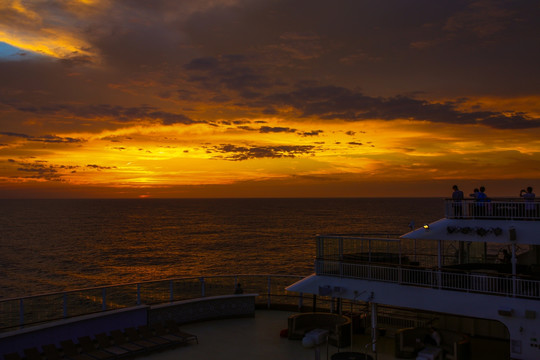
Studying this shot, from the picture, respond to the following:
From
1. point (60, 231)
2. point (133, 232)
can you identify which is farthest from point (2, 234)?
point (133, 232)

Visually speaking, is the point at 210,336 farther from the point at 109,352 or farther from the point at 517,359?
the point at 517,359

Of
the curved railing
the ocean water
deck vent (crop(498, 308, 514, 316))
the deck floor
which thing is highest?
deck vent (crop(498, 308, 514, 316))

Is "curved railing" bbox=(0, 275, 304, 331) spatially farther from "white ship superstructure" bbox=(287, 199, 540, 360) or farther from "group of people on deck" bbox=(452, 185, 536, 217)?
"group of people on deck" bbox=(452, 185, 536, 217)

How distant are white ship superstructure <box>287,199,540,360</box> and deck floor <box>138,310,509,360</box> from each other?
180cm

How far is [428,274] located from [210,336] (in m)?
8.43

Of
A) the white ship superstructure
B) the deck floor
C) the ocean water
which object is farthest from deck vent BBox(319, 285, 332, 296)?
the ocean water

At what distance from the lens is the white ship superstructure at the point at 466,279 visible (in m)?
14.6

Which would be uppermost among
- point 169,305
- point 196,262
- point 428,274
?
point 428,274

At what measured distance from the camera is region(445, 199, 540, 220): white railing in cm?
1582

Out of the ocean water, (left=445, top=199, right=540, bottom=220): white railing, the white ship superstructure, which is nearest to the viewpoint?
the white ship superstructure

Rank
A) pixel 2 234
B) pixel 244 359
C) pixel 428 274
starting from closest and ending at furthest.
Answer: pixel 244 359, pixel 428 274, pixel 2 234

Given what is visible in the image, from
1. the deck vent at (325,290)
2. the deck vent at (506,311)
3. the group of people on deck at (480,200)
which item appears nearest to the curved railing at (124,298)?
the deck vent at (325,290)

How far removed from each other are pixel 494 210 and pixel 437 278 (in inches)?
123

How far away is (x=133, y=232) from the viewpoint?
4783 inches
